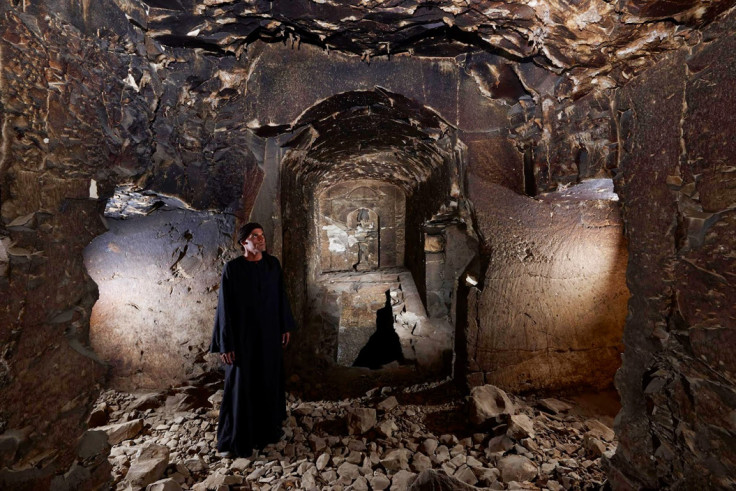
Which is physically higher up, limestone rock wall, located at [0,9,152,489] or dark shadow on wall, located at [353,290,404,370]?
limestone rock wall, located at [0,9,152,489]

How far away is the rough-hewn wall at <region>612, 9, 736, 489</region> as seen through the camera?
1.32m

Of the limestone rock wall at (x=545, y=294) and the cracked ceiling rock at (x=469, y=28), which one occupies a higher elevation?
the cracked ceiling rock at (x=469, y=28)

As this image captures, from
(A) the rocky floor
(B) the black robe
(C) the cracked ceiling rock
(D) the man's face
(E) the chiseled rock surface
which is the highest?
(C) the cracked ceiling rock

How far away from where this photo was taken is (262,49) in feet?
9.19

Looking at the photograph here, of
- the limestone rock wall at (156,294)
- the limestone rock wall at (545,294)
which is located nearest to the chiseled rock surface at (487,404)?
the limestone rock wall at (545,294)

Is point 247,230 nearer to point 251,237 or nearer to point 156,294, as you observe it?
point 251,237

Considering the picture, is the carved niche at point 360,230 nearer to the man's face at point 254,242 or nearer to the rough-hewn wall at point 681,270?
the man's face at point 254,242

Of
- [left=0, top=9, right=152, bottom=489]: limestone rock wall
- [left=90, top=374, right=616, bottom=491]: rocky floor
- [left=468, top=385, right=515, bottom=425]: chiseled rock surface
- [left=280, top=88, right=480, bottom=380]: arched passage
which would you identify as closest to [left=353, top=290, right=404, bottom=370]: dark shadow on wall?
[left=280, top=88, right=480, bottom=380]: arched passage

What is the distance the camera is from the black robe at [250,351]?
2.39 meters

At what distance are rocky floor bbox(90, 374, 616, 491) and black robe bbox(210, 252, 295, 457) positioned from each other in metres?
0.16

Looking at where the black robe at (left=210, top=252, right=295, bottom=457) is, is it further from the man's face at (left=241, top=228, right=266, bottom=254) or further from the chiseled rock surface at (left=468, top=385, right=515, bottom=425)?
the chiseled rock surface at (left=468, top=385, right=515, bottom=425)

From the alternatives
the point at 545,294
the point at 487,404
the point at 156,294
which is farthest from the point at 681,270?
the point at 156,294

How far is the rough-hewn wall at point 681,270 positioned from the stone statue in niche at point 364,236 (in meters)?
7.73

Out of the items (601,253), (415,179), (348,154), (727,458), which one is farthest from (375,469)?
(415,179)
